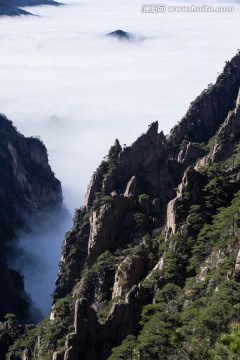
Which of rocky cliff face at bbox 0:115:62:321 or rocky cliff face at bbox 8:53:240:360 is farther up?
rocky cliff face at bbox 0:115:62:321

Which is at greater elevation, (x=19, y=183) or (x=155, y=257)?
(x=19, y=183)

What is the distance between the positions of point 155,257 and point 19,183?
267ft

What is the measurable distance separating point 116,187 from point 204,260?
32.9m

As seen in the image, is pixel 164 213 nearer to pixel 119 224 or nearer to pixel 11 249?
pixel 119 224

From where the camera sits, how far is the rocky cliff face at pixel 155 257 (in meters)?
51.5

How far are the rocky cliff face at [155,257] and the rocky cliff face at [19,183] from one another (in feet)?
145

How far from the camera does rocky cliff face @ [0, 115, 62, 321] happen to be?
137500 millimetres

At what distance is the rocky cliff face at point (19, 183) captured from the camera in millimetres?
137500

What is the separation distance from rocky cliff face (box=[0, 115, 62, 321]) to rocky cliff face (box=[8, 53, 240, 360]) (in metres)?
44.1

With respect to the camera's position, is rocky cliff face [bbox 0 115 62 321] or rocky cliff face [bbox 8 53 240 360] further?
rocky cliff face [bbox 0 115 62 321]

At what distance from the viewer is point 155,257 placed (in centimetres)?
7219

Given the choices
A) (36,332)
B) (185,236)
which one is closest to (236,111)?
(185,236)

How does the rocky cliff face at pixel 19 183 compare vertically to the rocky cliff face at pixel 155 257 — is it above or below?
above

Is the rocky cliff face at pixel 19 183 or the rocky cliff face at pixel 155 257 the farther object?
the rocky cliff face at pixel 19 183
